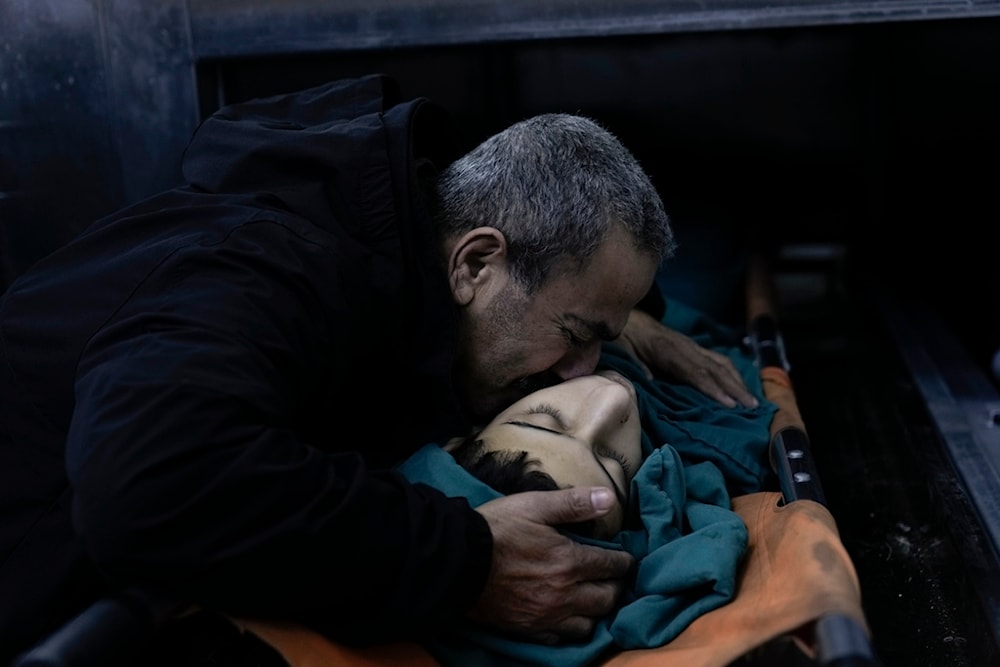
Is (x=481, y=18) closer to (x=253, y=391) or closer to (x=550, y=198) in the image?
(x=550, y=198)

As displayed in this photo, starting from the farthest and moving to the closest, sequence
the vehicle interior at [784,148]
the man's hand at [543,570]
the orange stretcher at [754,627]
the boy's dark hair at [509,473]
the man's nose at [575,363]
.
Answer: the vehicle interior at [784,148], the man's nose at [575,363], the boy's dark hair at [509,473], the man's hand at [543,570], the orange stretcher at [754,627]

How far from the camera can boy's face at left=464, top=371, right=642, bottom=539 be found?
1.53 metres

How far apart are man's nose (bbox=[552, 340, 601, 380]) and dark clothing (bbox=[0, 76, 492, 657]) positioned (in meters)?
0.21

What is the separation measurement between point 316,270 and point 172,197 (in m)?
0.32

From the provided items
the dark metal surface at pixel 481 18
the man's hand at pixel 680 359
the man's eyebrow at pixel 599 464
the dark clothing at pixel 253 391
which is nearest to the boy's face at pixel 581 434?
the man's eyebrow at pixel 599 464

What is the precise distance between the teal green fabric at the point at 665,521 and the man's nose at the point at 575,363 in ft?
0.49

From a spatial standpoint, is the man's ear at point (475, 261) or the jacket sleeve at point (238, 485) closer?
the jacket sleeve at point (238, 485)

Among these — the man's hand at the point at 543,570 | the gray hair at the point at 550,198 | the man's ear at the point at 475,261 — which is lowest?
the man's hand at the point at 543,570

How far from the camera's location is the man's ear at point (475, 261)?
1706 mm

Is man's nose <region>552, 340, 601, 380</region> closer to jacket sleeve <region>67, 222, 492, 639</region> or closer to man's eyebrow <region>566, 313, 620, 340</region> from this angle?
man's eyebrow <region>566, 313, 620, 340</region>

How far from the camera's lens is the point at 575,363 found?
1.80m

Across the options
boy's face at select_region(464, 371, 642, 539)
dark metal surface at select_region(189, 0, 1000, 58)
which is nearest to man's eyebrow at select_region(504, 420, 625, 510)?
boy's face at select_region(464, 371, 642, 539)

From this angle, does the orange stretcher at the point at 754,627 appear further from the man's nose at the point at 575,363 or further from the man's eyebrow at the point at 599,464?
the man's nose at the point at 575,363

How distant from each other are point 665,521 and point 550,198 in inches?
20.1
